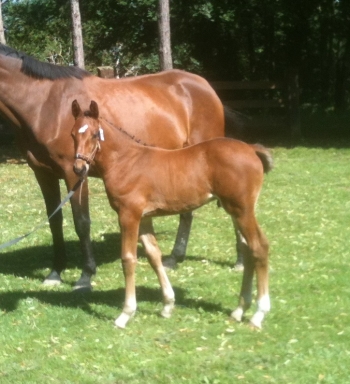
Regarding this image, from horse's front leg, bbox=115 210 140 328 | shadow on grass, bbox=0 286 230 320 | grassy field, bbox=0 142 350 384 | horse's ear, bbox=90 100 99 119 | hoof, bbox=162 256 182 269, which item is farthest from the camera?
hoof, bbox=162 256 182 269

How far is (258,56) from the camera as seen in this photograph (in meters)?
26.2

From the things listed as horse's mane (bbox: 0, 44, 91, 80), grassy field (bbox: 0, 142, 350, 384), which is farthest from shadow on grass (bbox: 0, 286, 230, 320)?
horse's mane (bbox: 0, 44, 91, 80)

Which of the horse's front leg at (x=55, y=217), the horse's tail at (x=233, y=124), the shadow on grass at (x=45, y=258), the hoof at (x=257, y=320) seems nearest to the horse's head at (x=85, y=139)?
the hoof at (x=257, y=320)

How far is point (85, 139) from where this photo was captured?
5242 millimetres

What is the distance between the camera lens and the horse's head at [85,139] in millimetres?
5211

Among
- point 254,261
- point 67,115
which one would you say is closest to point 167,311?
point 254,261

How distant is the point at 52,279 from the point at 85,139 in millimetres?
2450

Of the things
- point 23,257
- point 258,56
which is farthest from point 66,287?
point 258,56

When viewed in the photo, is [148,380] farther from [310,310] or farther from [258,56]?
[258,56]

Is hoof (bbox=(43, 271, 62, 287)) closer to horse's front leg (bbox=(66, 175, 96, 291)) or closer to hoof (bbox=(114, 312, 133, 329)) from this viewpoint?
horse's front leg (bbox=(66, 175, 96, 291))

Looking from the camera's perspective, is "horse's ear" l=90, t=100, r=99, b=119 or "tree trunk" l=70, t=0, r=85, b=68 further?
"tree trunk" l=70, t=0, r=85, b=68

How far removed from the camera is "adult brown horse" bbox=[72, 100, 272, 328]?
5.32m

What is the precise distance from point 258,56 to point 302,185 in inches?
573

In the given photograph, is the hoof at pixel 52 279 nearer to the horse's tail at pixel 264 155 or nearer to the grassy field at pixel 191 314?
the grassy field at pixel 191 314
